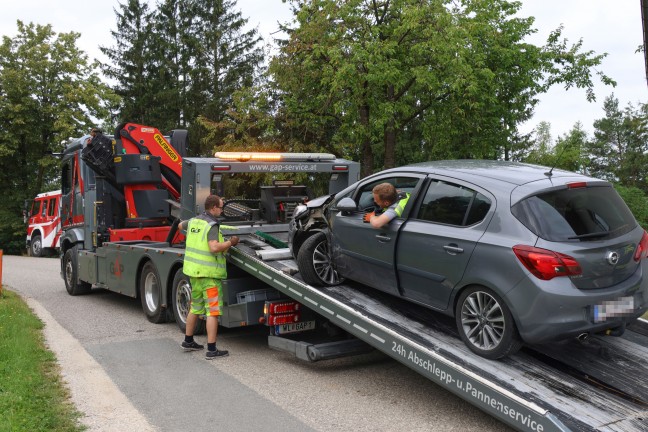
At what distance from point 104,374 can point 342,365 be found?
255 centimetres

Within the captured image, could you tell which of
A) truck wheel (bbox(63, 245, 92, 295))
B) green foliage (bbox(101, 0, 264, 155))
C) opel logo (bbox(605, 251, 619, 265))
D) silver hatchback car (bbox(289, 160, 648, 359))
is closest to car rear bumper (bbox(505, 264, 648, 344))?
silver hatchback car (bbox(289, 160, 648, 359))

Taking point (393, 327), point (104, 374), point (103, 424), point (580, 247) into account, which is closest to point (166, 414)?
point (103, 424)

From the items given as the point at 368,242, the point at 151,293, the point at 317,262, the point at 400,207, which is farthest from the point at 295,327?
the point at 151,293

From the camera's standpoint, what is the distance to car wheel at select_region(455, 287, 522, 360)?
4637 mm

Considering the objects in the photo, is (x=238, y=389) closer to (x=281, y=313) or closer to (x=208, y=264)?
(x=281, y=313)

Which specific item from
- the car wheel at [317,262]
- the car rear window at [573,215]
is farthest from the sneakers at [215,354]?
the car rear window at [573,215]

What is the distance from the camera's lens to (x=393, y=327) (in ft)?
17.7

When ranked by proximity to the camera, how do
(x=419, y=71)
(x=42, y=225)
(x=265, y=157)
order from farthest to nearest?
(x=42, y=225)
(x=419, y=71)
(x=265, y=157)

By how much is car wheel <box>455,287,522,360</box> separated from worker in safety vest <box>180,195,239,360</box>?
306 cm

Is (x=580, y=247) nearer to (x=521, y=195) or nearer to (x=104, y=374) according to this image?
(x=521, y=195)

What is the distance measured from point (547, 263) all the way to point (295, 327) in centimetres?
333

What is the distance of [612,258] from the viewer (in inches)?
183

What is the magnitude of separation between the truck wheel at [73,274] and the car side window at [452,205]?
855cm

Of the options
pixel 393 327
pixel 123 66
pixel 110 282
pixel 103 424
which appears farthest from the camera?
pixel 123 66
